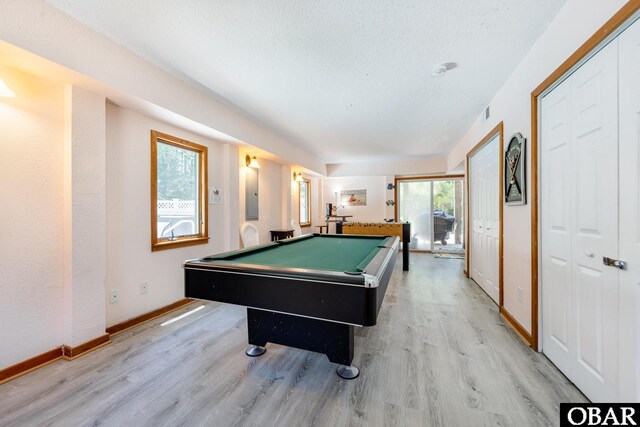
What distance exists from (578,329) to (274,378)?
194cm

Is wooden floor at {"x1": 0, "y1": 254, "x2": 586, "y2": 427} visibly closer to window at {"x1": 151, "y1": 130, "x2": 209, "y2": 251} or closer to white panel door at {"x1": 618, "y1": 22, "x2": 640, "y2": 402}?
white panel door at {"x1": 618, "y1": 22, "x2": 640, "y2": 402}

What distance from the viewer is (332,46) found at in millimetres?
2045

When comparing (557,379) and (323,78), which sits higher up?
(323,78)

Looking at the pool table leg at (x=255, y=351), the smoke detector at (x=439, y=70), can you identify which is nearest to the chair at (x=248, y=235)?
the pool table leg at (x=255, y=351)

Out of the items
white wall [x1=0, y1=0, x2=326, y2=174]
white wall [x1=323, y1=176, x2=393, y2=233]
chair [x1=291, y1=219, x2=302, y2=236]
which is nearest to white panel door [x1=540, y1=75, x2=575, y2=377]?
white wall [x1=0, y1=0, x2=326, y2=174]

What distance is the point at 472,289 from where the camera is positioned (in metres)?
3.57

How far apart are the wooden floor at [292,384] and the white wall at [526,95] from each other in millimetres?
497

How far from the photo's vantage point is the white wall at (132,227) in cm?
235

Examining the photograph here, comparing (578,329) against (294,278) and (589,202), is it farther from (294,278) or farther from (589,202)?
(294,278)

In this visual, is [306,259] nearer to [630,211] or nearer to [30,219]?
[630,211]

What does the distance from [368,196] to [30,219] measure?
657cm

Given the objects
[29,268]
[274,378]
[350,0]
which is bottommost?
[274,378]

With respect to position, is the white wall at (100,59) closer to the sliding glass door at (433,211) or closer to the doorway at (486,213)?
the doorway at (486,213)

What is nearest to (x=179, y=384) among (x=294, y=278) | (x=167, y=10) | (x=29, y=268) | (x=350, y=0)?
(x=294, y=278)
